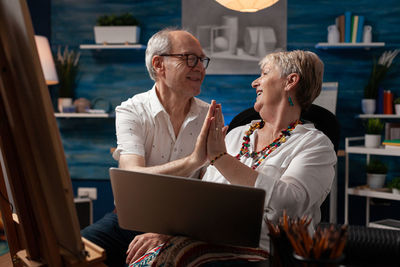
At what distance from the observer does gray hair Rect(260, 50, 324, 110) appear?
61.4 inches

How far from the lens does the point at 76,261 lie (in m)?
0.84

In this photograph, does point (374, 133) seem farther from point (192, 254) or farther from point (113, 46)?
point (192, 254)

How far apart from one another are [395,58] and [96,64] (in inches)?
115

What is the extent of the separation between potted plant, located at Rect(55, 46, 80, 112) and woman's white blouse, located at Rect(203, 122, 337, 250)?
2932 millimetres

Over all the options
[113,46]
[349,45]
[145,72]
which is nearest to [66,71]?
[113,46]

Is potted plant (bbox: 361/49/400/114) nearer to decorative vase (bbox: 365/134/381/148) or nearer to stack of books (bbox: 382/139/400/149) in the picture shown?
decorative vase (bbox: 365/134/381/148)

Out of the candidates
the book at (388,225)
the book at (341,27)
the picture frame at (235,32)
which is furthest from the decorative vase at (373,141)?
the picture frame at (235,32)

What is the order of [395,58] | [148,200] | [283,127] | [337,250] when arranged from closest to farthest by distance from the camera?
[337,250] → [148,200] → [283,127] → [395,58]

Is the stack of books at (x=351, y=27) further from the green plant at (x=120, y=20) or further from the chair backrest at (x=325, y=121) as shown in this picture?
the chair backrest at (x=325, y=121)

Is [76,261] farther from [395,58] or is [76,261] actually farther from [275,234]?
[395,58]

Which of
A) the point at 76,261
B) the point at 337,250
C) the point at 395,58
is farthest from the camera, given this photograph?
the point at 395,58

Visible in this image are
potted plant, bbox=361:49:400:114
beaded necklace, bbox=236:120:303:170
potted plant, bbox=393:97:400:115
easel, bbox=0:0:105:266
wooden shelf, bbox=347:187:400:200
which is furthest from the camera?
potted plant, bbox=361:49:400:114

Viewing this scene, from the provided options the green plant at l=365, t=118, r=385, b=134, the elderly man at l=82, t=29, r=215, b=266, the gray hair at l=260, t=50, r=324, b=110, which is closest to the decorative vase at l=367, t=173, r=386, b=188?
the green plant at l=365, t=118, r=385, b=134

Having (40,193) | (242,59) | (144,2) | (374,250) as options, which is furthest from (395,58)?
(40,193)
